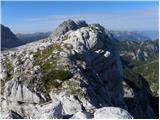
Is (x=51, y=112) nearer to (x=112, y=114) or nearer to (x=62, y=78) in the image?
(x=112, y=114)

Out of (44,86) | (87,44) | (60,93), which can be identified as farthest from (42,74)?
→ (87,44)

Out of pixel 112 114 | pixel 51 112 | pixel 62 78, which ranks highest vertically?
pixel 112 114

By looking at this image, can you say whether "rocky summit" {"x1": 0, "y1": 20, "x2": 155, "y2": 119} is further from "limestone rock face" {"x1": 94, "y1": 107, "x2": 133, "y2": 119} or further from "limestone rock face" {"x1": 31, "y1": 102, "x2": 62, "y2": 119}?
"limestone rock face" {"x1": 94, "y1": 107, "x2": 133, "y2": 119}

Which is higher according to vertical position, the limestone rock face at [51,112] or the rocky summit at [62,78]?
the limestone rock face at [51,112]

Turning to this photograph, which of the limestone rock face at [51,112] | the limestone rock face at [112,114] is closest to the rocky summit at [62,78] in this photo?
the limestone rock face at [51,112]

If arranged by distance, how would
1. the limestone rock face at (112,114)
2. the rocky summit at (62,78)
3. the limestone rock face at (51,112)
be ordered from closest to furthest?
1. the limestone rock face at (112,114)
2. the limestone rock face at (51,112)
3. the rocky summit at (62,78)

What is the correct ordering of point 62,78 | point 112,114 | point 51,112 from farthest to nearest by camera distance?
point 62,78, point 51,112, point 112,114

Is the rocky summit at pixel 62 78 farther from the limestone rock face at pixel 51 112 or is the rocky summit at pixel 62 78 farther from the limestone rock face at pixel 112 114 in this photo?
the limestone rock face at pixel 112 114

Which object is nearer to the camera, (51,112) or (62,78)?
(51,112)

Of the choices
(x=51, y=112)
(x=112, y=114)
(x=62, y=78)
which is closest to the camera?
(x=112, y=114)

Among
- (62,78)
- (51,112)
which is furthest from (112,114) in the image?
(62,78)

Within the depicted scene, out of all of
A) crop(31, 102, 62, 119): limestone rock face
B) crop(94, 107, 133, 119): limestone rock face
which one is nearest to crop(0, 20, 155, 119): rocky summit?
crop(31, 102, 62, 119): limestone rock face
